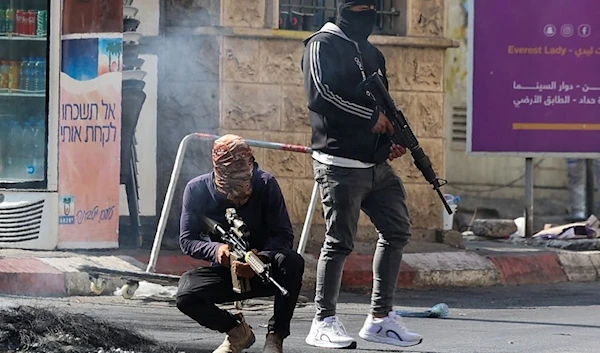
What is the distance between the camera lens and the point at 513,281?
37.0ft

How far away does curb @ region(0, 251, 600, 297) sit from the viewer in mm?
9078

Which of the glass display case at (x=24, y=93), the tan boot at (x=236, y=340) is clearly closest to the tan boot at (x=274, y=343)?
the tan boot at (x=236, y=340)

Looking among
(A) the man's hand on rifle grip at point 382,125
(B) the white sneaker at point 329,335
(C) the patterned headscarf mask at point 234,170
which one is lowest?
(B) the white sneaker at point 329,335

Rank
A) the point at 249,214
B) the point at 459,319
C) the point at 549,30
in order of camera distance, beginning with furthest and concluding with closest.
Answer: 1. the point at 549,30
2. the point at 459,319
3. the point at 249,214

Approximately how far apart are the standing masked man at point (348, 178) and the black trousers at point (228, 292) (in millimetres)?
542

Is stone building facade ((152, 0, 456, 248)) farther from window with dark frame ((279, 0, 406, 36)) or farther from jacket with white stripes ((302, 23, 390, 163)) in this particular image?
jacket with white stripes ((302, 23, 390, 163))

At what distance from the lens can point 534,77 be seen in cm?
1234

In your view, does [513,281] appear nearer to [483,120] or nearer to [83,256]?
[483,120]

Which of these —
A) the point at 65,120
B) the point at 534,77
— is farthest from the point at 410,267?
the point at 65,120

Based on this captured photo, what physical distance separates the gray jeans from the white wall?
4.45 m

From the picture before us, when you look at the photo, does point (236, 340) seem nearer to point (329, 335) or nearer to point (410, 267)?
point (329, 335)

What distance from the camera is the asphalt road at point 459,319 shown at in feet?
22.5

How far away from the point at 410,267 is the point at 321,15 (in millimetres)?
2368

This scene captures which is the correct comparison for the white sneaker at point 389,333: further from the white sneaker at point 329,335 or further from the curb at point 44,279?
the curb at point 44,279
